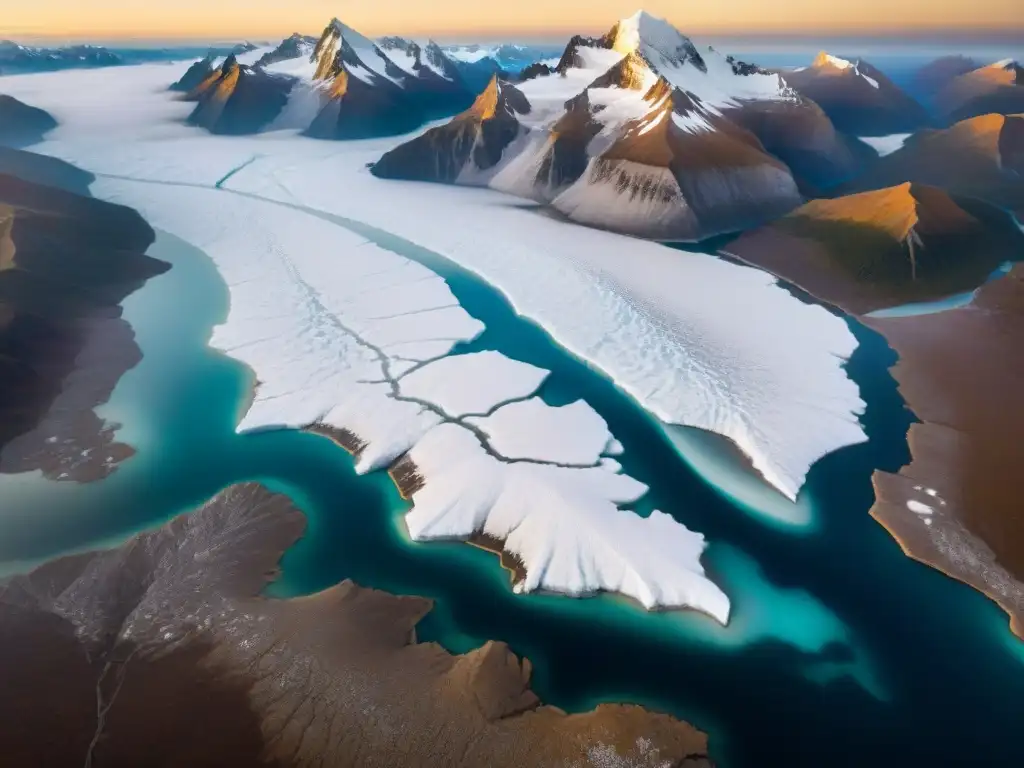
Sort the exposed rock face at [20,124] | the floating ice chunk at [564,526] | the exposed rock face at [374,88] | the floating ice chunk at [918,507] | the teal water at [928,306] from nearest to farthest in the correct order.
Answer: the floating ice chunk at [564,526], the floating ice chunk at [918,507], the teal water at [928,306], the exposed rock face at [20,124], the exposed rock face at [374,88]

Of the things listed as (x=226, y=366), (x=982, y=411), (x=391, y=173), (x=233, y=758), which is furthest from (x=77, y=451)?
(x=391, y=173)

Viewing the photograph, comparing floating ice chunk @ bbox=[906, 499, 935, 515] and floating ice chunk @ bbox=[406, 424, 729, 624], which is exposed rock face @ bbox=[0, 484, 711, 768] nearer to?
floating ice chunk @ bbox=[406, 424, 729, 624]

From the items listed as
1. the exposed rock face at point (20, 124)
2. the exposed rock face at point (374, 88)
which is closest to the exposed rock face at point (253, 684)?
the exposed rock face at point (374, 88)

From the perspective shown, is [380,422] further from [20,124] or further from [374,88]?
[20,124]

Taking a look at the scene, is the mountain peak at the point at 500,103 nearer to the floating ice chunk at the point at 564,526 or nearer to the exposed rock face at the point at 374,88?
the exposed rock face at the point at 374,88

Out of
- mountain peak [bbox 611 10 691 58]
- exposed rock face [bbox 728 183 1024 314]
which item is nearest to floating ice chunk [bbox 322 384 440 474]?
exposed rock face [bbox 728 183 1024 314]

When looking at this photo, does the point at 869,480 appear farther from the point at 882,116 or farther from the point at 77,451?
the point at 882,116
